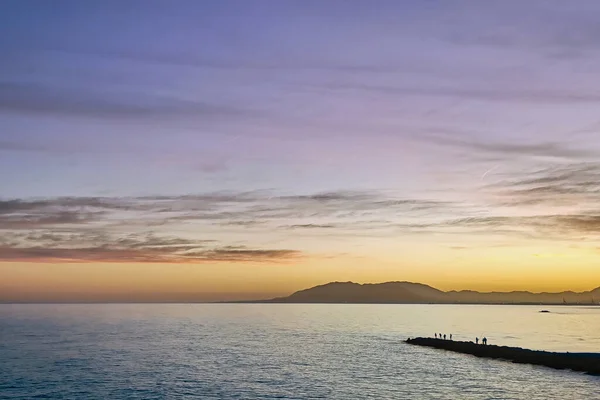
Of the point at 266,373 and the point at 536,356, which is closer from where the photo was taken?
the point at 266,373

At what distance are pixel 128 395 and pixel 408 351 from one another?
69.3 m

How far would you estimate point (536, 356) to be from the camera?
330 feet

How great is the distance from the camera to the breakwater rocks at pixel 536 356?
292 ft

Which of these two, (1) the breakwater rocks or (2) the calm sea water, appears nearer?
(2) the calm sea water

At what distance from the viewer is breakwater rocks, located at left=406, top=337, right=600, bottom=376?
292 feet

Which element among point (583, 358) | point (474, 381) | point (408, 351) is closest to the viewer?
point (474, 381)

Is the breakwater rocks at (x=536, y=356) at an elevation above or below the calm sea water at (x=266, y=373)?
above

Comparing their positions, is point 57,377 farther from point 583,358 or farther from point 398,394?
point 583,358

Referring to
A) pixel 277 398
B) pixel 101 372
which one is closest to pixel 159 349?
pixel 101 372

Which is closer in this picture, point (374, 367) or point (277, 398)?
point (277, 398)

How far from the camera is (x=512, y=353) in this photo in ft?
352

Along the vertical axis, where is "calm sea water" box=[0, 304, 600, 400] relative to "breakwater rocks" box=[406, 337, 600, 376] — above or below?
below

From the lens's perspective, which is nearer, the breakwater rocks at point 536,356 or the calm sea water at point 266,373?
the calm sea water at point 266,373

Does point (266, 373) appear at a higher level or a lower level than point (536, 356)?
lower
